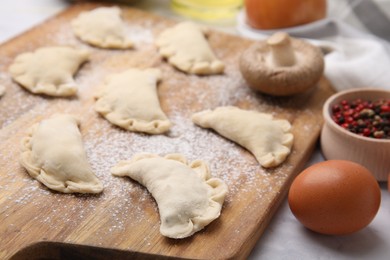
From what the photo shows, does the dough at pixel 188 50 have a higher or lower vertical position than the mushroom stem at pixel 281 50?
lower

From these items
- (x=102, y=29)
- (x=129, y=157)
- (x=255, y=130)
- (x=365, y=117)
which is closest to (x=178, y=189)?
(x=129, y=157)

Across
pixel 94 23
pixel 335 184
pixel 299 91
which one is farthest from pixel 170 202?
pixel 94 23

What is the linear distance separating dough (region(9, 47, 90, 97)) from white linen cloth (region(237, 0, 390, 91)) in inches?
29.1

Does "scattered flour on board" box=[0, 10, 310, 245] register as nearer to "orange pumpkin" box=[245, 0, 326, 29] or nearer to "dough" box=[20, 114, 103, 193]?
"dough" box=[20, 114, 103, 193]

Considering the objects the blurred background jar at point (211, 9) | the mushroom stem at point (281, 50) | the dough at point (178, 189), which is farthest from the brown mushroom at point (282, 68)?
the blurred background jar at point (211, 9)

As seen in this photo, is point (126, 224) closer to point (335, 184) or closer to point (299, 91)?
point (335, 184)

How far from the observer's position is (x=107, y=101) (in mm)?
2121

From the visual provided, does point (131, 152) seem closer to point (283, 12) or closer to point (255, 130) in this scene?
point (255, 130)

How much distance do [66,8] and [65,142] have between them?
3.56ft

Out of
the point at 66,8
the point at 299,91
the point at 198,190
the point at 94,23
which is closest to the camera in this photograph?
the point at 198,190

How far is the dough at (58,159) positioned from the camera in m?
1.77

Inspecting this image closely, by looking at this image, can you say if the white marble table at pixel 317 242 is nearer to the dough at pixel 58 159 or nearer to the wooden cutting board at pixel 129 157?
the wooden cutting board at pixel 129 157

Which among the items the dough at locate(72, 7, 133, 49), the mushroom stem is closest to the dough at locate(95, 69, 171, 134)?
the dough at locate(72, 7, 133, 49)

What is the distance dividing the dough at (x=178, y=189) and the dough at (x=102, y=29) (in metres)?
0.75
